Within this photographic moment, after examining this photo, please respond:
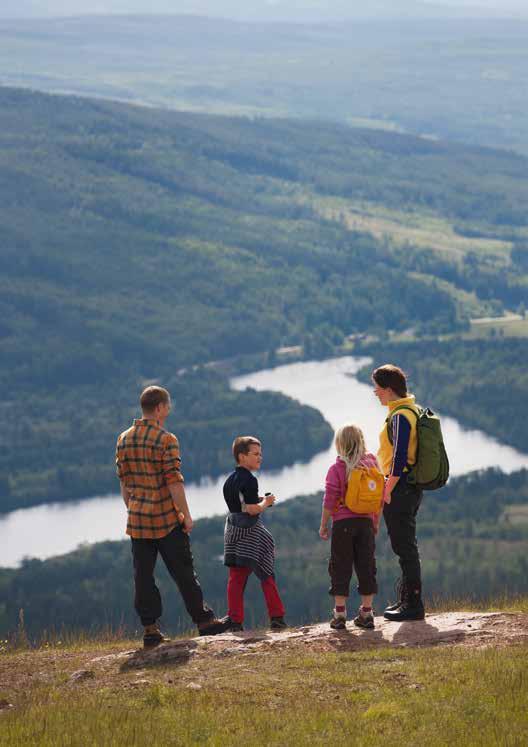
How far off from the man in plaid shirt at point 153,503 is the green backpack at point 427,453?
2855 millimetres

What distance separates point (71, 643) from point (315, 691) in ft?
22.6

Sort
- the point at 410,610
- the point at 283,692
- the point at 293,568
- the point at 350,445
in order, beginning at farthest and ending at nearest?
the point at 293,568 → the point at 410,610 → the point at 350,445 → the point at 283,692

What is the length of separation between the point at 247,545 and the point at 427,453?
2.79 m

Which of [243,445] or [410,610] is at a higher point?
[243,445]

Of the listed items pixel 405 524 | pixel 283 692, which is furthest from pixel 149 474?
pixel 283 692

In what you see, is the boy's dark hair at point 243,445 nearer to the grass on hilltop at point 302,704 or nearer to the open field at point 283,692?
the open field at point 283,692

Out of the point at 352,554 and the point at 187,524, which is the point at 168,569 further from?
the point at 352,554

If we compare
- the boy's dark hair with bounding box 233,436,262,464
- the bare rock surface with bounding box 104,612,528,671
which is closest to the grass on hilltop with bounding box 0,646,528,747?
the bare rock surface with bounding box 104,612,528,671

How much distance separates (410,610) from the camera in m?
20.0

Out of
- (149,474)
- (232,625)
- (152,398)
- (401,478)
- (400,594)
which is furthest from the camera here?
(232,625)

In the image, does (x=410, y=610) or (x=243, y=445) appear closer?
(x=243, y=445)

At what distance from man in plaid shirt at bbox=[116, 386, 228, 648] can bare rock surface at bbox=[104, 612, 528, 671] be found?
0.79 metres

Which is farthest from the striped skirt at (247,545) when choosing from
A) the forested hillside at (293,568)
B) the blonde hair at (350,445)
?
the forested hillside at (293,568)

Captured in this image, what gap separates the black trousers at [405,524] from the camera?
64.4 feet
